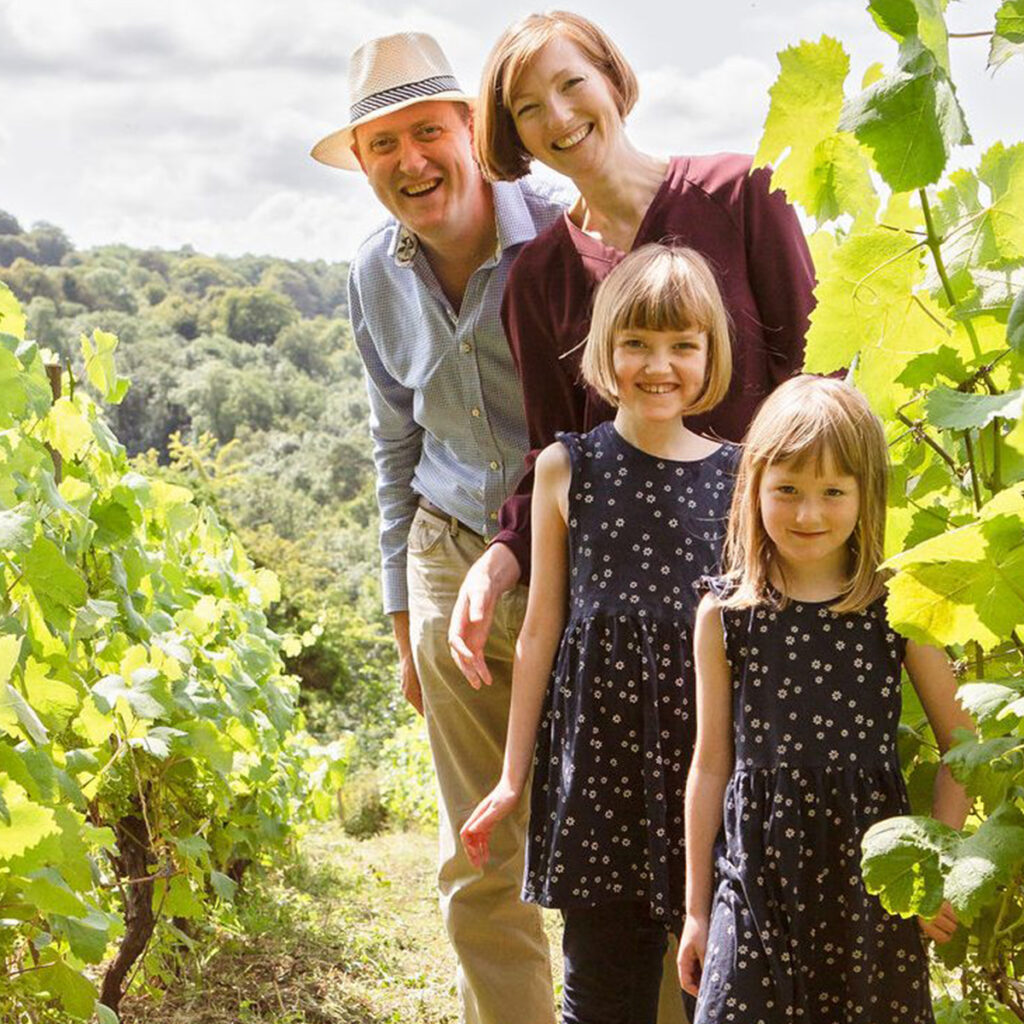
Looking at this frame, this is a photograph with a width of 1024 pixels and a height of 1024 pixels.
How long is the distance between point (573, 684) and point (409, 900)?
3.57 metres

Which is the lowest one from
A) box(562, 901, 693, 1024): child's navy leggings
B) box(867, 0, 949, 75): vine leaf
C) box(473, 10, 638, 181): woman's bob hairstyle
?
box(562, 901, 693, 1024): child's navy leggings

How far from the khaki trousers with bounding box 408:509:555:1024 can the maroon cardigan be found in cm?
46

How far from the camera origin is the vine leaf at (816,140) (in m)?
1.31

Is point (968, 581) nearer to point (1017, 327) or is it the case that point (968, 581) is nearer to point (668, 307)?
point (1017, 327)

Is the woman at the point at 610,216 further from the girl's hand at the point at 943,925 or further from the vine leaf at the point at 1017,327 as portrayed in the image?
the vine leaf at the point at 1017,327

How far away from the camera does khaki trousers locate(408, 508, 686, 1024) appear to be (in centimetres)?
286

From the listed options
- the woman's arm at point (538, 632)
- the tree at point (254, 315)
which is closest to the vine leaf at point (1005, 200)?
the woman's arm at point (538, 632)

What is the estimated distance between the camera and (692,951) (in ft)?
6.44

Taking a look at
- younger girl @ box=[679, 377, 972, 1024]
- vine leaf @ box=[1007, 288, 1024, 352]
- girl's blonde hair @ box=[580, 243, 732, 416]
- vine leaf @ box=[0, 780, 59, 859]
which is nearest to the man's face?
girl's blonde hair @ box=[580, 243, 732, 416]

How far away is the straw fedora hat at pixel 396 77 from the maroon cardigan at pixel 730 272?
47 cm

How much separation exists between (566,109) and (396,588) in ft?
3.88

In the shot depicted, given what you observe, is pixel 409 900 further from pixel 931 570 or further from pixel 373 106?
pixel 931 570

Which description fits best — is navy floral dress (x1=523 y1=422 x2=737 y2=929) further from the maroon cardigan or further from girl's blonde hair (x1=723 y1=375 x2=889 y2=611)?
girl's blonde hair (x1=723 y1=375 x2=889 y2=611)

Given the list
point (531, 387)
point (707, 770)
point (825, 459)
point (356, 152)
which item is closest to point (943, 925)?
point (707, 770)
